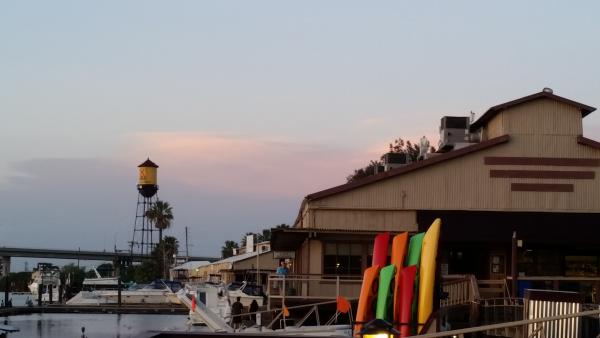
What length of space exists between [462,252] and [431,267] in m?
15.7

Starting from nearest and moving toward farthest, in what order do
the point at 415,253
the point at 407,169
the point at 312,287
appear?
the point at 415,253 → the point at 312,287 → the point at 407,169

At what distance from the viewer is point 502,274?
35.4 metres

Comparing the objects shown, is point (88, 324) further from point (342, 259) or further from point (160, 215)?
point (160, 215)

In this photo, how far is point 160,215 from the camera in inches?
5113

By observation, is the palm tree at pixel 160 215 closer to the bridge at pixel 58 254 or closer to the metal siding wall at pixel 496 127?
the bridge at pixel 58 254

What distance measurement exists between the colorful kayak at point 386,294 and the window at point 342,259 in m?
11.8

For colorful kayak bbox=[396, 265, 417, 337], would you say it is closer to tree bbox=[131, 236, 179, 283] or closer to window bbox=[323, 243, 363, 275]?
window bbox=[323, 243, 363, 275]

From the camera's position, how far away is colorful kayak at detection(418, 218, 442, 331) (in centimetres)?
2027

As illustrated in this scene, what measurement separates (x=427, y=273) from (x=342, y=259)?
14160mm

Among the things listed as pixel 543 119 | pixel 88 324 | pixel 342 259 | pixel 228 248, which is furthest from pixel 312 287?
pixel 228 248

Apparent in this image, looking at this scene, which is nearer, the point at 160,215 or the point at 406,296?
the point at 406,296

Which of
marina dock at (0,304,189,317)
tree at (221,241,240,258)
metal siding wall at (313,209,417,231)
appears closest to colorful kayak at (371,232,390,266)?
metal siding wall at (313,209,417,231)

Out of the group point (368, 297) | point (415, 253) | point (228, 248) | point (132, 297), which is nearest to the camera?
point (415, 253)

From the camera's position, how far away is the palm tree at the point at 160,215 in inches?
5076
